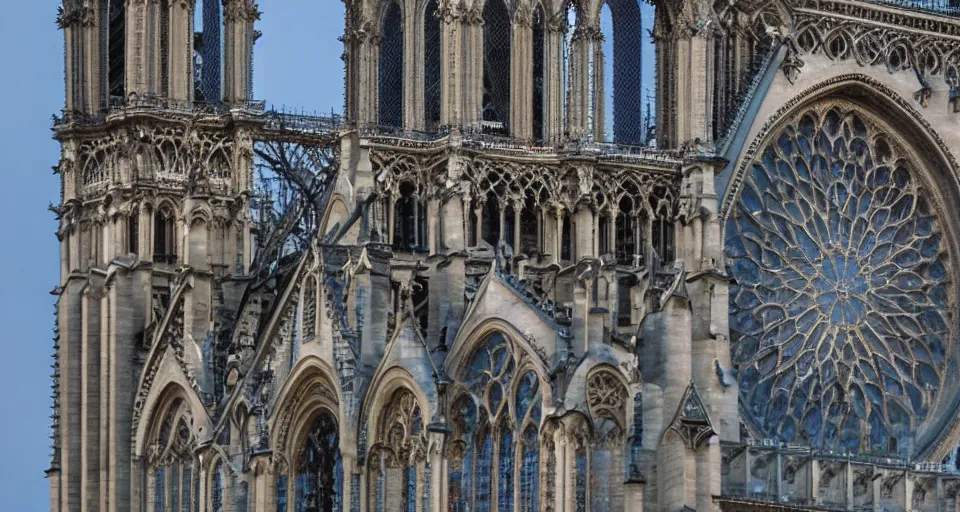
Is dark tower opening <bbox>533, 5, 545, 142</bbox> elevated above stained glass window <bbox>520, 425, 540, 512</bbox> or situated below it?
above

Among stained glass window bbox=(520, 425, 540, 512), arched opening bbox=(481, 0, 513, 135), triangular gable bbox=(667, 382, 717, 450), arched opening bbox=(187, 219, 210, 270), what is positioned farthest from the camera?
arched opening bbox=(481, 0, 513, 135)

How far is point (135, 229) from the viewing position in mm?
71688

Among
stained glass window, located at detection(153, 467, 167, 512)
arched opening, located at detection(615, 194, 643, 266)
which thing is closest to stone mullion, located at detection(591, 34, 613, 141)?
arched opening, located at detection(615, 194, 643, 266)

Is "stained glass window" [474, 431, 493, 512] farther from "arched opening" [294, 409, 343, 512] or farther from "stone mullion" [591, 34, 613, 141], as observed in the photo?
"stone mullion" [591, 34, 613, 141]

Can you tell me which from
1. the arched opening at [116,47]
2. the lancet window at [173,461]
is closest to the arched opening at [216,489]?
the lancet window at [173,461]

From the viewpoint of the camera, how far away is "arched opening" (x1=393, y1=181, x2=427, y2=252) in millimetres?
71250

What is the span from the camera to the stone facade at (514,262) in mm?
65500

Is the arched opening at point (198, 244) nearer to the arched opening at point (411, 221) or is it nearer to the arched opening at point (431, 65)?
the arched opening at point (411, 221)

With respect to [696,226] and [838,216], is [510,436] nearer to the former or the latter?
[696,226]

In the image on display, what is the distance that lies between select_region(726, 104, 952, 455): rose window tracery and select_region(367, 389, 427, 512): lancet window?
364 inches

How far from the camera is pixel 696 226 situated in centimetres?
7050

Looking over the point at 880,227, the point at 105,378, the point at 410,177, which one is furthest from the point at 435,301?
the point at 880,227

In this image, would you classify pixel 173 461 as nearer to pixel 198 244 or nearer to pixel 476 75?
pixel 198 244

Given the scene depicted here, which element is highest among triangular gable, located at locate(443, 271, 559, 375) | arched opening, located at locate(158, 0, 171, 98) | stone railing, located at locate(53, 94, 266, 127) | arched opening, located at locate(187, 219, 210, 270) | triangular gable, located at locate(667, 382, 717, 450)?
arched opening, located at locate(158, 0, 171, 98)
